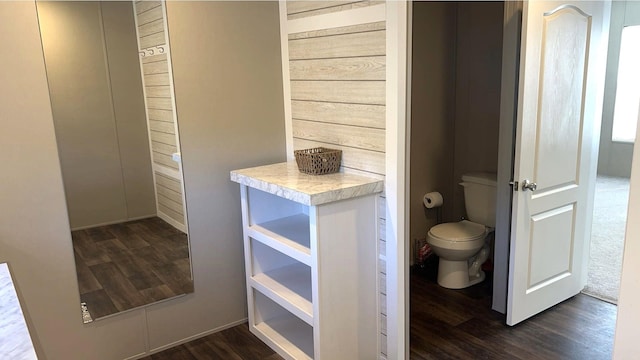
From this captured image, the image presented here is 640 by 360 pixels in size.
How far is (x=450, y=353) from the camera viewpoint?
2568 millimetres

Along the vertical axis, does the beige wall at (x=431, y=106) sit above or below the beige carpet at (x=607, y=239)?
above

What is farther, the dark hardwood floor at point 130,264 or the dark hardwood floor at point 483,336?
the dark hardwood floor at point 483,336

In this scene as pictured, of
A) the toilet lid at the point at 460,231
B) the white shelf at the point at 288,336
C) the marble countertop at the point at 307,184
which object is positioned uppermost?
the marble countertop at the point at 307,184

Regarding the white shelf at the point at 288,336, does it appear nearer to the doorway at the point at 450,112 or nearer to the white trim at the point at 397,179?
the white trim at the point at 397,179

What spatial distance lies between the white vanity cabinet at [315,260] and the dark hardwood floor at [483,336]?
0.23 m

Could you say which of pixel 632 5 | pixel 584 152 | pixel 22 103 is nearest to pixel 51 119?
pixel 22 103

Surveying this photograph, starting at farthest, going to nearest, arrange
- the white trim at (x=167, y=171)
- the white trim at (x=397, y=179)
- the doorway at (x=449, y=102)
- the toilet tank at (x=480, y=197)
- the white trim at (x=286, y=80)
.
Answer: the doorway at (x=449, y=102) → the toilet tank at (x=480, y=197) → the white trim at (x=286, y=80) → the white trim at (x=167, y=171) → the white trim at (x=397, y=179)

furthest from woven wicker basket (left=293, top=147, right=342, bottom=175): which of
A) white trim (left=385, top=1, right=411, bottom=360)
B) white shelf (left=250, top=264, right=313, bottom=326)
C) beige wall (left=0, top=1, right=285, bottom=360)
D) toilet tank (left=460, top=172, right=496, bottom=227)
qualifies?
toilet tank (left=460, top=172, right=496, bottom=227)

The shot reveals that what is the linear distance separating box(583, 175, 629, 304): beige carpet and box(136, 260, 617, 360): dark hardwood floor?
0.82 ft

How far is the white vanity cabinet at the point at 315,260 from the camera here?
7.18 ft

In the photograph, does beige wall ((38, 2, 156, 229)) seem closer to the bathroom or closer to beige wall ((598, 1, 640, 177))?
the bathroom

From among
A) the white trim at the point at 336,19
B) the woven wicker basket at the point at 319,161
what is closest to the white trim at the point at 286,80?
the white trim at the point at 336,19

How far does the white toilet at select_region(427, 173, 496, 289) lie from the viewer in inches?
126

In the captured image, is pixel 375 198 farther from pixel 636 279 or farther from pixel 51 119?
pixel 51 119
